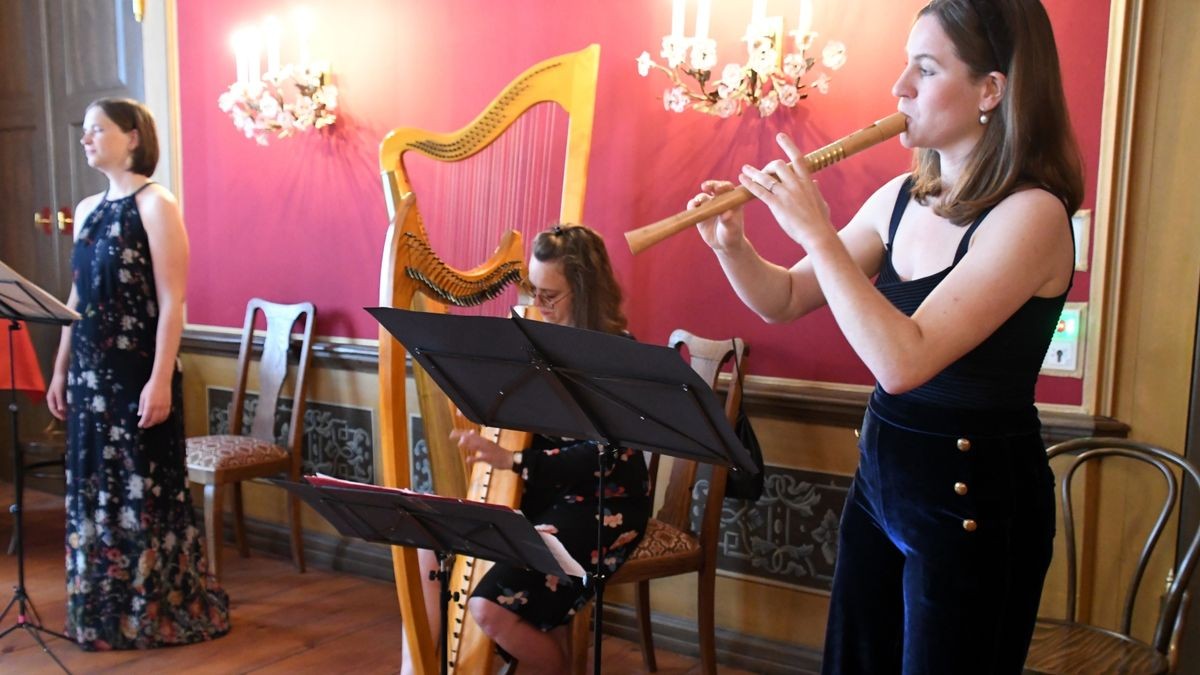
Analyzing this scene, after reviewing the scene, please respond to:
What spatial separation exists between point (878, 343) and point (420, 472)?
8.37 ft

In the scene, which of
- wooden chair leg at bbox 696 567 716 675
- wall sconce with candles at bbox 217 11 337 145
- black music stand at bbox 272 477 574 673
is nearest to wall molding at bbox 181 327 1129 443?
wooden chair leg at bbox 696 567 716 675

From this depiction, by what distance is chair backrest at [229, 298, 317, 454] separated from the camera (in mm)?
3568

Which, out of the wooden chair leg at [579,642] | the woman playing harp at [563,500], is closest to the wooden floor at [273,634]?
the wooden chair leg at [579,642]

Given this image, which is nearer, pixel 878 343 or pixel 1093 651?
pixel 878 343

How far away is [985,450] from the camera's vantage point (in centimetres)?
123

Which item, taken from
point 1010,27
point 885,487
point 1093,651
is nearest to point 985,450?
point 885,487

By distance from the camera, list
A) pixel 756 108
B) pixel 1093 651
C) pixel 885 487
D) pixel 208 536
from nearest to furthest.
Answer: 1. pixel 885 487
2. pixel 1093 651
3. pixel 756 108
4. pixel 208 536

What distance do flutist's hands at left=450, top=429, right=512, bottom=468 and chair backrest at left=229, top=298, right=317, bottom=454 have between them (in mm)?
1832

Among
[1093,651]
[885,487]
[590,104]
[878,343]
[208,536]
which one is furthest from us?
[208,536]

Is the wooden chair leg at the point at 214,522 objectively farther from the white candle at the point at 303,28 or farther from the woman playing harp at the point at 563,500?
the white candle at the point at 303,28

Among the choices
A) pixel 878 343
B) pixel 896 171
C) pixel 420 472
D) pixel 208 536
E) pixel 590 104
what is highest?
pixel 590 104

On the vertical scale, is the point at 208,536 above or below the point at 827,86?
below

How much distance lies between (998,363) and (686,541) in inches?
55.0

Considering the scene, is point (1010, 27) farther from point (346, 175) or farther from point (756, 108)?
point (346, 175)
